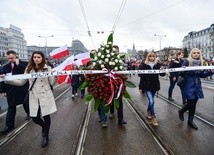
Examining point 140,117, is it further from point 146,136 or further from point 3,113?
point 3,113

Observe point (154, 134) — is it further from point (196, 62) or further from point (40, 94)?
point (40, 94)

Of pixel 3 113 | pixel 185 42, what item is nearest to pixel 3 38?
pixel 185 42

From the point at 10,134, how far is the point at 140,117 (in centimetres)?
354

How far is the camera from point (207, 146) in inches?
197

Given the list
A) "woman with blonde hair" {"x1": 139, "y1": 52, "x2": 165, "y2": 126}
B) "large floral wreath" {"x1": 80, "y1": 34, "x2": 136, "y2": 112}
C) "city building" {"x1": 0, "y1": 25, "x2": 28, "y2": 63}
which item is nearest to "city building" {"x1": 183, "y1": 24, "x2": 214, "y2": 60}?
"city building" {"x1": 0, "y1": 25, "x2": 28, "y2": 63}

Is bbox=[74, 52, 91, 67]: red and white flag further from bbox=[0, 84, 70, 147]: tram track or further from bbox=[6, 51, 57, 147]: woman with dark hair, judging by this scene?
bbox=[6, 51, 57, 147]: woman with dark hair

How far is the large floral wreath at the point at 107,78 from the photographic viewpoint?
19.4 feet

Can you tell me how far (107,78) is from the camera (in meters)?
5.98

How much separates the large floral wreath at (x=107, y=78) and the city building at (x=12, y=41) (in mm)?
113886

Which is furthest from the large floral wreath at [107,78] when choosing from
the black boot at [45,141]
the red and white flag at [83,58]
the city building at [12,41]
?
the city building at [12,41]

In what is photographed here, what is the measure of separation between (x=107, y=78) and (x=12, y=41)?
128 metres

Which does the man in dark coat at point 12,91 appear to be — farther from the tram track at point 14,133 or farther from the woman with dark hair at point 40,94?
the woman with dark hair at point 40,94

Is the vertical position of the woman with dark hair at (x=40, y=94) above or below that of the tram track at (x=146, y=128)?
above

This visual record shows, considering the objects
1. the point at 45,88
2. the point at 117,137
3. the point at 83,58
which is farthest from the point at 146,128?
the point at 83,58
